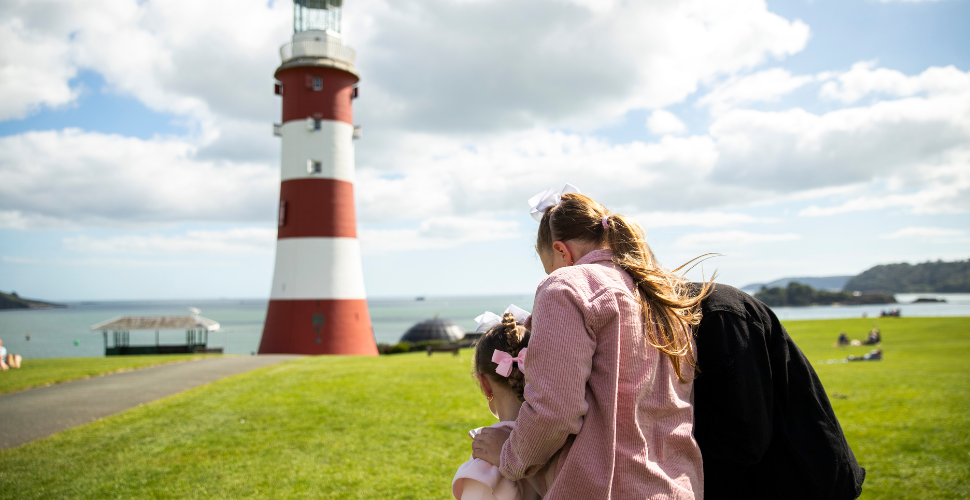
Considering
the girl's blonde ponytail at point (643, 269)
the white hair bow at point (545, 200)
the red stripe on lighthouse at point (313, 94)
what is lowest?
the girl's blonde ponytail at point (643, 269)

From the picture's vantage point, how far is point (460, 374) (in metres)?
12.1

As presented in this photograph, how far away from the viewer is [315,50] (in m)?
21.7

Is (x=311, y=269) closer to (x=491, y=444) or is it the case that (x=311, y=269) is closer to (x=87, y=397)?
(x=87, y=397)

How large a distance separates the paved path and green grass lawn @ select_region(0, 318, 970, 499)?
1.84 feet

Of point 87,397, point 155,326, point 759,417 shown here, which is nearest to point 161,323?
point 155,326

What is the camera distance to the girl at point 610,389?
1880 mm

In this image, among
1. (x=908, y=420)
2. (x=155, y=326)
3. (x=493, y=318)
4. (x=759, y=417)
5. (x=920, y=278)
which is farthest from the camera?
(x=920, y=278)

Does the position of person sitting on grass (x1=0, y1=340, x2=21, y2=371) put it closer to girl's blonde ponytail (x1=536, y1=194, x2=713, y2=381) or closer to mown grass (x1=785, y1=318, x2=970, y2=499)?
girl's blonde ponytail (x1=536, y1=194, x2=713, y2=381)

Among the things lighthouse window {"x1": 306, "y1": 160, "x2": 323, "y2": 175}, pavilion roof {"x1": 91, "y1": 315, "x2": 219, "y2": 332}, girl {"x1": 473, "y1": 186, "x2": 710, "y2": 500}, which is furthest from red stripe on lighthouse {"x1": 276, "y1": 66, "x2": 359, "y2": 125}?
girl {"x1": 473, "y1": 186, "x2": 710, "y2": 500}

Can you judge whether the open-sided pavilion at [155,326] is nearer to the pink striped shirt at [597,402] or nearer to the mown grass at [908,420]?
the mown grass at [908,420]

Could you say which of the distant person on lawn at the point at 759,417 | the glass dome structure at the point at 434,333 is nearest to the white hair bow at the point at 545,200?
the distant person on lawn at the point at 759,417

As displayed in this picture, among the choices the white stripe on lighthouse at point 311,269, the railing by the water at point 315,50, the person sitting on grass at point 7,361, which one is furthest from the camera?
the railing by the water at point 315,50

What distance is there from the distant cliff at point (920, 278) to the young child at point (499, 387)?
125m

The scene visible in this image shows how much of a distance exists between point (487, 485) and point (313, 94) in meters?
21.2
